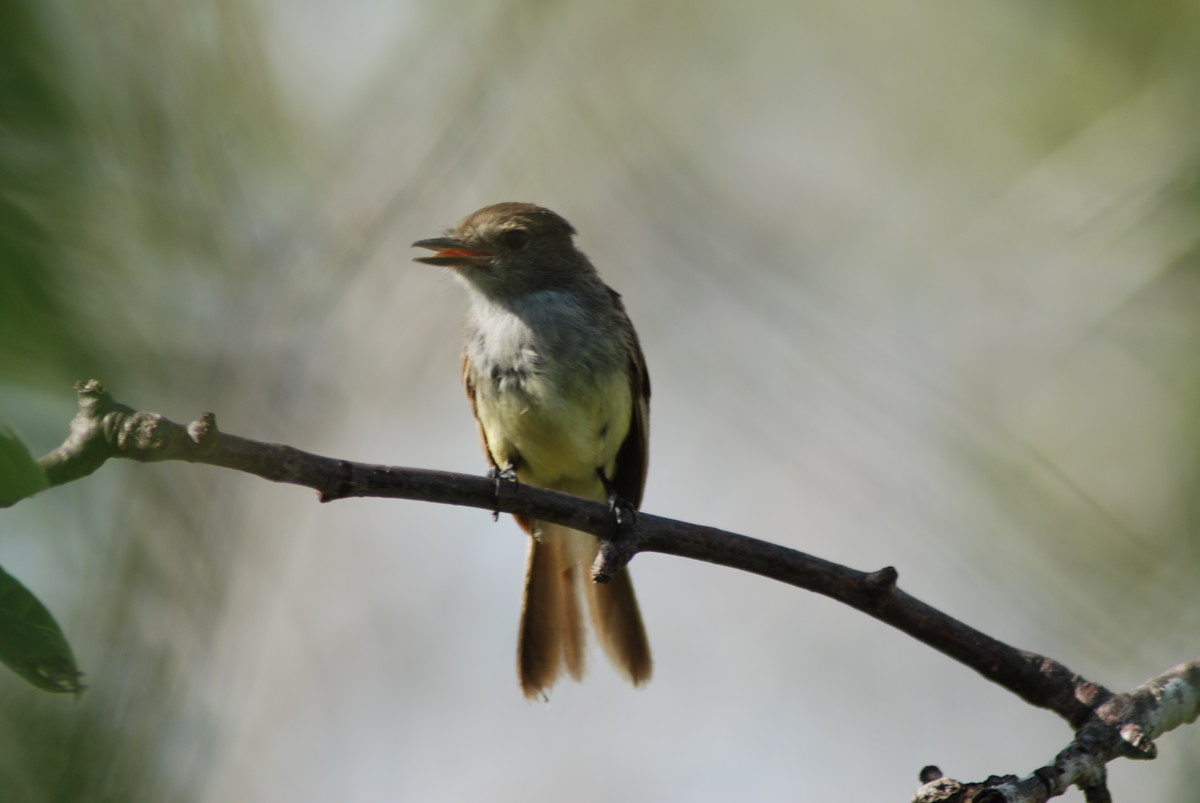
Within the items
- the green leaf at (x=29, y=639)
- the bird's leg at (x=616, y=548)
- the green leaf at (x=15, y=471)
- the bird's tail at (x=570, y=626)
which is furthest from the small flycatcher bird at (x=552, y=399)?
the green leaf at (x=15, y=471)

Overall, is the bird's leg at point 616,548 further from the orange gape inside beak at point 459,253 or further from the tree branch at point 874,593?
the orange gape inside beak at point 459,253

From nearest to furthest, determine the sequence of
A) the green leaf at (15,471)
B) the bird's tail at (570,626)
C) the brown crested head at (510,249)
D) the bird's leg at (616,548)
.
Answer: the green leaf at (15,471) < the bird's leg at (616,548) < the bird's tail at (570,626) < the brown crested head at (510,249)

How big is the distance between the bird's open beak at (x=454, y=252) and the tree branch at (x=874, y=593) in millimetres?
2242

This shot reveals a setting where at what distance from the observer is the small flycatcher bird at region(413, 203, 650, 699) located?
15.3 feet

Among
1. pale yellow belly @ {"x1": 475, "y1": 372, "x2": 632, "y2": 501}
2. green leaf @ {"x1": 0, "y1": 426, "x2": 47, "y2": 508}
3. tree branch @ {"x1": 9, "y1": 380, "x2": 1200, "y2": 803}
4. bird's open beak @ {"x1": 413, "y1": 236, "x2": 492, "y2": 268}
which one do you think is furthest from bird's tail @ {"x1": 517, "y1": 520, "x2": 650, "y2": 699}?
green leaf @ {"x1": 0, "y1": 426, "x2": 47, "y2": 508}

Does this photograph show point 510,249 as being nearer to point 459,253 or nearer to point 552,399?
point 459,253

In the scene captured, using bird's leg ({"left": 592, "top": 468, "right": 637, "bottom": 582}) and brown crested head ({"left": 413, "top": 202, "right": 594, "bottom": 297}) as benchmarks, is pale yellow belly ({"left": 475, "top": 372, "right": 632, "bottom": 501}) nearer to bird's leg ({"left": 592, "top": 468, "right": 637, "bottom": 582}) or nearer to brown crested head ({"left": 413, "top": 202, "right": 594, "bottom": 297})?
brown crested head ({"left": 413, "top": 202, "right": 594, "bottom": 297})

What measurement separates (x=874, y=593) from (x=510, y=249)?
9.98 ft

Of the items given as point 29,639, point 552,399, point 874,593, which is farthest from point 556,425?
point 29,639

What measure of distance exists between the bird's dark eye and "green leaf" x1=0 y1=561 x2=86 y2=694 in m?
4.20

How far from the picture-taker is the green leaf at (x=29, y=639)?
1197 millimetres

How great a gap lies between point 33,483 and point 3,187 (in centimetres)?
31

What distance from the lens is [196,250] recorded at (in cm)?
193

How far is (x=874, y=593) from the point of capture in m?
2.73
